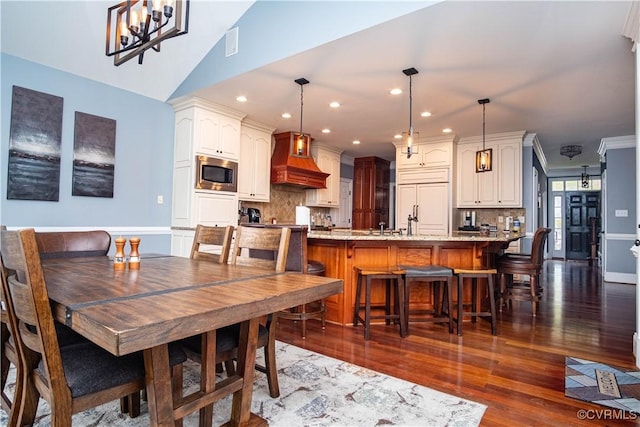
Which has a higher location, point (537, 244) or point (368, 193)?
point (368, 193)

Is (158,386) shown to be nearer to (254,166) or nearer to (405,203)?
(254,166)

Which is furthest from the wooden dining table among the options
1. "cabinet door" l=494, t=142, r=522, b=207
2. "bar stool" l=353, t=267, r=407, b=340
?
"cabinet door" l=494, t=142, r=522, b=207

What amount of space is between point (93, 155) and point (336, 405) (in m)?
3.82

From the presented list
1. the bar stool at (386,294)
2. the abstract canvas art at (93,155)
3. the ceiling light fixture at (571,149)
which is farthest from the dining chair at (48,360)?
the ceiling light fixture at (571,149)

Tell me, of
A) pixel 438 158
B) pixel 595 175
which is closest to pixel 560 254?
pixel 595 175

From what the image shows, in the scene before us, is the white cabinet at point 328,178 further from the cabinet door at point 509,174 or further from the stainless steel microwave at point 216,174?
the cabinet door at point 509,174

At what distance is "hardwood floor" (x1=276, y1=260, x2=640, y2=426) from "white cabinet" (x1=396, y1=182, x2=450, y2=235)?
7.14 ft

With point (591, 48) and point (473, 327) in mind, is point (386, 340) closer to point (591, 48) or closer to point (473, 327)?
point (473, 327)

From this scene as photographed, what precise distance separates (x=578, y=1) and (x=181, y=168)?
434 cm

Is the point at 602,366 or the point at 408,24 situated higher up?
the point at 408,24

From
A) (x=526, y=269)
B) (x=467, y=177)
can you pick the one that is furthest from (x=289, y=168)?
(x=526, y=269)

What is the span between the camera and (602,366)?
2.46m

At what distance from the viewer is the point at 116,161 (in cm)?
421

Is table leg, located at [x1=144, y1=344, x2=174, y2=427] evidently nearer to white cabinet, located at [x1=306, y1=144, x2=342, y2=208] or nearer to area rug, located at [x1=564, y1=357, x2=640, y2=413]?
area rug, located at [x1=564, y1=357, x2=640, y2=413]
